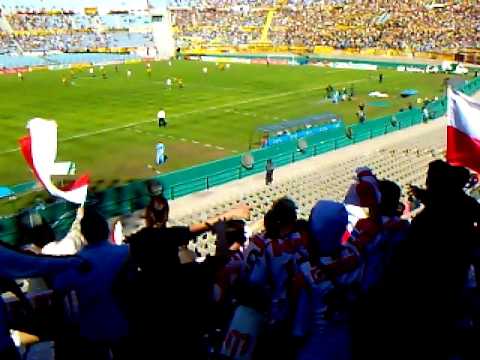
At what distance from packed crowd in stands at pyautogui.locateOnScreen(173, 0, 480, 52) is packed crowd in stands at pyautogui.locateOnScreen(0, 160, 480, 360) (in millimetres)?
74654

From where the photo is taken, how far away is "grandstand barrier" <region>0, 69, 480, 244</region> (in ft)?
51.3

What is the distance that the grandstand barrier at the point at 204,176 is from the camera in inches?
615

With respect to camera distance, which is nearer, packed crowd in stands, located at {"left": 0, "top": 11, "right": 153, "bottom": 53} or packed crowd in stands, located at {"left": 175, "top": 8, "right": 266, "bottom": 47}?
packed crowd in stands, located at {"left": 0, "top": 11, "right": 153, "bottom": 53}

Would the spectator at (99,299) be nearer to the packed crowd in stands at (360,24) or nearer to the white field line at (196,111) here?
the white field line at (196,111)

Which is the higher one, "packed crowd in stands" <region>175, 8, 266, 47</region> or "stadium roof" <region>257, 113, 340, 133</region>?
"packed crowd in stands" <region>175, 8, 266, 47</region>

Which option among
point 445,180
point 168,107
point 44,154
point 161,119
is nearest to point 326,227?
point 445,180

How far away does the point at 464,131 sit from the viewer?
693 centimetres

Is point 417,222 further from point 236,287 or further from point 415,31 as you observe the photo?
point 415,31

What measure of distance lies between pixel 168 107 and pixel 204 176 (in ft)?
70.2

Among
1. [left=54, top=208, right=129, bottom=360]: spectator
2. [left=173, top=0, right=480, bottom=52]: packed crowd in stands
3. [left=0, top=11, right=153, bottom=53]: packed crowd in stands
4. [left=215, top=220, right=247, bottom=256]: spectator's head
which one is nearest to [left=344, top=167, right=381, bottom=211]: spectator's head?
[left=215, top=220, right=247, bottom=256]: spectator's head

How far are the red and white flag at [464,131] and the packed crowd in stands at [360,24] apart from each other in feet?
236

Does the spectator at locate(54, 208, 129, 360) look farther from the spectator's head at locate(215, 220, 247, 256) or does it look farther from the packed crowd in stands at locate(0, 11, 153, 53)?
the packed crowd in stands at locate(0, 11, 153, 53)

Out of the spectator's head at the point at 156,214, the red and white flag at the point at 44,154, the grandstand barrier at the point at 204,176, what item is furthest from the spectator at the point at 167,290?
the grandstand barrier at the point at 204,176

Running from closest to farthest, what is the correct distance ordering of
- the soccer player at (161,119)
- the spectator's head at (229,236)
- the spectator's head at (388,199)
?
the spectator's head at (229,236), the spectator's head at (388,199), the soccer player at (161,119)
